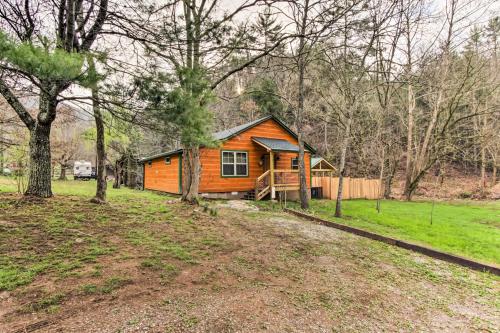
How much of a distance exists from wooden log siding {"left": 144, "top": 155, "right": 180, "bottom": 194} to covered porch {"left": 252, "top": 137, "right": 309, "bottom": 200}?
A: 4272 mm

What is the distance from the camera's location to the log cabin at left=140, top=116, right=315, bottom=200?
40.7ft

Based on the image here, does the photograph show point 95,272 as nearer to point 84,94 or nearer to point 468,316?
point 84,94

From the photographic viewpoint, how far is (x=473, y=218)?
30.6 feet

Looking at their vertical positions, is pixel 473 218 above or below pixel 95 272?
below

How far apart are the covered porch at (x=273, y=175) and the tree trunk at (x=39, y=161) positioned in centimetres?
860

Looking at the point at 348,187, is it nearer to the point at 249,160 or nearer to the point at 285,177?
the point at 285,177

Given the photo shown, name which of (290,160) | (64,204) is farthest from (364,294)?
(290,160)

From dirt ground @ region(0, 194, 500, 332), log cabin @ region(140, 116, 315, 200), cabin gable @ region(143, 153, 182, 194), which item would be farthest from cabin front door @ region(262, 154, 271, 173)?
dirt ground @ region(0, 194, 500, 332)

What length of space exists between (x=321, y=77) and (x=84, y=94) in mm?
9375

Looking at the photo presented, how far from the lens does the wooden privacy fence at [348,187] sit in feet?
52.6

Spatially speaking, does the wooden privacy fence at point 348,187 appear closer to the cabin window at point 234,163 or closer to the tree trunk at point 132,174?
the cabin window at point 234,163

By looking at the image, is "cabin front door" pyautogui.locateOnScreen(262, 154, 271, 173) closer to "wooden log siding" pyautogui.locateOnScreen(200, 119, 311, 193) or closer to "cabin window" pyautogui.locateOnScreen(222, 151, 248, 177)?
"wooden log siding" pyautogui.locateOnScreen(200, 119, 311, 193)

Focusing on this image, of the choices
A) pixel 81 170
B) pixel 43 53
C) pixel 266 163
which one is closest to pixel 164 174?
pixel 266 163

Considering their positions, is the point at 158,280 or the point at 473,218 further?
the point at 473,218
